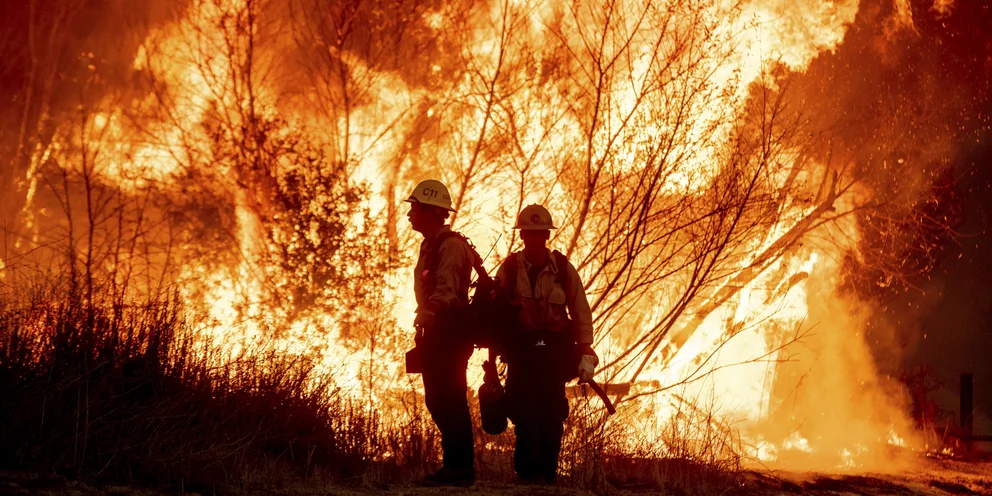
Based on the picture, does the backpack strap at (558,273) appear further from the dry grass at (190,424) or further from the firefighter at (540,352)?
the dry grass at (190,424)

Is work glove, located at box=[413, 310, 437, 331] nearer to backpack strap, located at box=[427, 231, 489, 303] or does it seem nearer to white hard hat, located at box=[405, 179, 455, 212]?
backpack strap, located at box=[427, 231, 489, 303]

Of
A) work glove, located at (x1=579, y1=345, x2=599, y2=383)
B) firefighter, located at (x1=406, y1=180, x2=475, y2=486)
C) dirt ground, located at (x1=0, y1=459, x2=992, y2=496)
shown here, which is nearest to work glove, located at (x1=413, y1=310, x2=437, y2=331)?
firefighter, located at (x1=406, y1=180, x2=475, y2=486)

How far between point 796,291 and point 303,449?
26.9ft

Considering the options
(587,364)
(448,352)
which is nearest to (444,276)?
(448,352)

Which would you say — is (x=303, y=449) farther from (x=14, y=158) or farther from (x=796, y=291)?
(x=14, y=158)

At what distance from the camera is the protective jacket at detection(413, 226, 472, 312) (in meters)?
6.27

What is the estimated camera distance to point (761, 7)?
11.5 m

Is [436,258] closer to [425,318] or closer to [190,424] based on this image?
[425,318]

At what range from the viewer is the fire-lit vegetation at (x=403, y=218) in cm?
673

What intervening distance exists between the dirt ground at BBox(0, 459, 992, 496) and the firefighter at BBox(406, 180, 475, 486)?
203mm

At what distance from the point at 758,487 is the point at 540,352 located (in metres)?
2.46

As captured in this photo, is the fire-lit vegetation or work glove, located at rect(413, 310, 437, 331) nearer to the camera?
work glove, located at rect(413, 310, 437, 331)

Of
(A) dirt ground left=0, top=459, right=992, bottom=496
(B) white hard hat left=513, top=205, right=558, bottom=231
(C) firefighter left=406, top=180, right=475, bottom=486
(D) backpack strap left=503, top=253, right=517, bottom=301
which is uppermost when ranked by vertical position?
(B) white hard hat left=513, top=205, right=558, bottom=231

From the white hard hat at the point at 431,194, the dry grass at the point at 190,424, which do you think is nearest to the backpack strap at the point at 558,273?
the white hard hat at the point at 431,194
